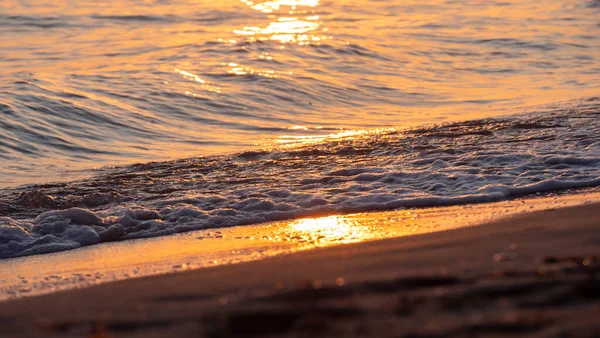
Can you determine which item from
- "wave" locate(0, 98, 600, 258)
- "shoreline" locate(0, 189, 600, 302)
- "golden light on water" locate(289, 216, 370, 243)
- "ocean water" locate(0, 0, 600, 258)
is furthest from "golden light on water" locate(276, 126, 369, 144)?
"shoreline" locate(0, 189, 600, 302)

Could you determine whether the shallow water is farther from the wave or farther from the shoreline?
the shoreline

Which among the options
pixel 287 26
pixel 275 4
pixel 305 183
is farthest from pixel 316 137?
pixel 275 4

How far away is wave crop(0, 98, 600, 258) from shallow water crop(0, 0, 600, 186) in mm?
1266

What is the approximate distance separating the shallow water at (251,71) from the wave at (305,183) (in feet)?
4.15

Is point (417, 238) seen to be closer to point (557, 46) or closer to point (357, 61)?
point (357, 61)

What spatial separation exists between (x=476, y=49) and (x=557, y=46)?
1.78 meters

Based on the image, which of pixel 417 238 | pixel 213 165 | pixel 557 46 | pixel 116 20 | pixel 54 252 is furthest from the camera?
pixel 116 20

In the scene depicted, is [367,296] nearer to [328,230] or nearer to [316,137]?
[328,230]

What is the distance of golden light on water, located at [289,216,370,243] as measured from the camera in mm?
5098

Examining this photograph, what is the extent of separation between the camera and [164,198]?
703cm

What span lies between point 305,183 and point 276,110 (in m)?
5.80

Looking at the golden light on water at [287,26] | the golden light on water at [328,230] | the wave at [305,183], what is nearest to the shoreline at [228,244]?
the golden light on water at [328,230]

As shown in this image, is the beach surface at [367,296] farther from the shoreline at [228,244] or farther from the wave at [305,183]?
the wave at [305,183]

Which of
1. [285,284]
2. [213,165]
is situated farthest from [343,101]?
[285,284]
